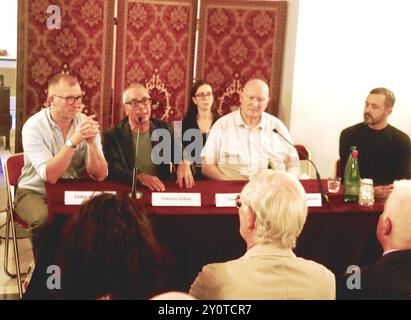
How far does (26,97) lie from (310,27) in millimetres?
2373

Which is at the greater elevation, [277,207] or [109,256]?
[277,207]

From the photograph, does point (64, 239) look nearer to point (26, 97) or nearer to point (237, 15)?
point (26, 97)

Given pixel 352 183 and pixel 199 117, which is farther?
pixel 199 117

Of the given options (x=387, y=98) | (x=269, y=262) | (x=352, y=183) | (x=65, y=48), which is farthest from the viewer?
(x=65, y=48)

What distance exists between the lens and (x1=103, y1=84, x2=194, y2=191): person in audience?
11.1 ft

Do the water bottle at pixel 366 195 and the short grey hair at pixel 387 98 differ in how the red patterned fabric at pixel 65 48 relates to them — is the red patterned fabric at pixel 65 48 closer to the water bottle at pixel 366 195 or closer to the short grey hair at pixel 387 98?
the short grey hair at pixel 387 98

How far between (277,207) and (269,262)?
0.18 meters

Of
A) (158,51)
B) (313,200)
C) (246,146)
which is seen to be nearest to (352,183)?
(313,200)

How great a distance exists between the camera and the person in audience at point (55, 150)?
291cm

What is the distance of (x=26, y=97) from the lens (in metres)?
4.58

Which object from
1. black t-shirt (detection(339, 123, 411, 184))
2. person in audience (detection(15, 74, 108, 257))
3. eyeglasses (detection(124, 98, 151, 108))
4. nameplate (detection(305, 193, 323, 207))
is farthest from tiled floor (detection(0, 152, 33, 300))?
black t-shirt (detection(339, 123, 411, 184))

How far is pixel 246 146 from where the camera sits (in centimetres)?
369

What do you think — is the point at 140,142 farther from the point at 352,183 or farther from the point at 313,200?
the point at 352,183

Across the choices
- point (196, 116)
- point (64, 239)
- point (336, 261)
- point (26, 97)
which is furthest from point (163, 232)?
point (26, 97)
